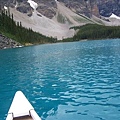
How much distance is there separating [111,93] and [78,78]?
33.9 ft

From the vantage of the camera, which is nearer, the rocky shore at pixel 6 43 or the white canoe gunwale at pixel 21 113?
the white canoe gunwale at pixel 21 113

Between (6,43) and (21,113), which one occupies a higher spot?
(21,113)

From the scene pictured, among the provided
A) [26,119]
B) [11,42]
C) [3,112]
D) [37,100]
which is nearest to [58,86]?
[37,100]

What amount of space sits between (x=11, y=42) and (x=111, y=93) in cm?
15090

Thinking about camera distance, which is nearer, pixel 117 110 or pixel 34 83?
pixel 117 110

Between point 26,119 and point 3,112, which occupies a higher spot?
point 26,119

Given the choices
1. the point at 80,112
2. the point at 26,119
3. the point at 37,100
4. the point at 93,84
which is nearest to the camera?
the point at 26,119

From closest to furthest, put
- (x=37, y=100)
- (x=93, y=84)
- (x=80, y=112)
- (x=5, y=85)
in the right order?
(x=80, y=112), (x=37, y=100), (x=93, y=84), (x=5, y=85)

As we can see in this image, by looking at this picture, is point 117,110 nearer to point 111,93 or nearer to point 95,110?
point 95,110

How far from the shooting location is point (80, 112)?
2125 centimetres

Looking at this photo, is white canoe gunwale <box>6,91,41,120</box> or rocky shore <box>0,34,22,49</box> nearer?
white canoe gunwale <box>6,91,41,120</box>

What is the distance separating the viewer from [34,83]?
34969 millimetres

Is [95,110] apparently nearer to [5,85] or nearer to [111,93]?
[111,93]

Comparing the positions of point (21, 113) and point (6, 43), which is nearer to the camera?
point (21, 113)
